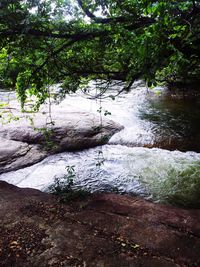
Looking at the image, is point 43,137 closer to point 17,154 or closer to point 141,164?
point 17,154

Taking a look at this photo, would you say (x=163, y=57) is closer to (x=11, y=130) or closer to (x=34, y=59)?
(x=34, y=59)

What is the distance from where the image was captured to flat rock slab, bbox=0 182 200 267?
12.7 feet

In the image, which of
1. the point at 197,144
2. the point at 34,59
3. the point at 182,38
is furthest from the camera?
the point at 197,144

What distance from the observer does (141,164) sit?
343 inches

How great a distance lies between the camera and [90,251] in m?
4.02

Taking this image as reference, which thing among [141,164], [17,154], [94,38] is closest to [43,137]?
[17,154]

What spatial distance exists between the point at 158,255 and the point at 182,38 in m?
3.40

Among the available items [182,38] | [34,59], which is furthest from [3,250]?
[182,38]

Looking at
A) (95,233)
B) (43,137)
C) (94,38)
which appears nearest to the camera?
(95,233)

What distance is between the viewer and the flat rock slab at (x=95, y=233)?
3883mm

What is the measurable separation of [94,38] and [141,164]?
16.8 feet

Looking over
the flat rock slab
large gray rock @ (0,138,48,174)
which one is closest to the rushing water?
large gray rock @ (0,138,48,174)

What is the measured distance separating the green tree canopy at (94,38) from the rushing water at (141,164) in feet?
5.91

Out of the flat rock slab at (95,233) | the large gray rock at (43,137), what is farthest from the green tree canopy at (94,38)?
the large gray rock at (43,137)
